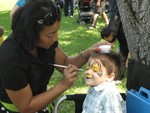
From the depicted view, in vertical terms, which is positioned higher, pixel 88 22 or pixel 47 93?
pixel 47 93

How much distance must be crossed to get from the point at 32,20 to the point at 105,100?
26.2 inches

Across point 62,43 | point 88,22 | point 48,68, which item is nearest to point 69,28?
point 88,22

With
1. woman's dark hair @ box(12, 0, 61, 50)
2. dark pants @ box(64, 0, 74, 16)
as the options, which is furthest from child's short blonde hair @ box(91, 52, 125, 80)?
dark pants @ box(64, 0, 74, 16)

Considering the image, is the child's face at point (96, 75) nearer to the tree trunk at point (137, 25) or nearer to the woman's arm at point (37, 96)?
the woman's arm at point (37, 96)

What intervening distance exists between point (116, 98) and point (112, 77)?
0.48ft

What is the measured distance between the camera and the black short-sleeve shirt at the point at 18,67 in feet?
7.48

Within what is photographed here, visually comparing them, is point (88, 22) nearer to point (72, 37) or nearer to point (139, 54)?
point (72, 37)

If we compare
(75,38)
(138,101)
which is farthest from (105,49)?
(75,38)

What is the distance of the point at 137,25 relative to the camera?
2.19 meters

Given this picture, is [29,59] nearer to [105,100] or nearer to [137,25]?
[105,100]

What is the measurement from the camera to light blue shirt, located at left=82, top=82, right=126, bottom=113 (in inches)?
85.5

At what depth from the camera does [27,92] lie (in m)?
2.35

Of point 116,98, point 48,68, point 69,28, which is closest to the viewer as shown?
point 116,98

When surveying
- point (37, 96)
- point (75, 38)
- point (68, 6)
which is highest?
point (37, 96)
